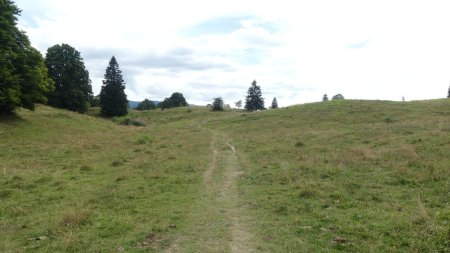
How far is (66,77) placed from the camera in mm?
69938

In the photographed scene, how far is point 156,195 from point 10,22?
33.1 meters

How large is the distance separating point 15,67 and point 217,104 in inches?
2333

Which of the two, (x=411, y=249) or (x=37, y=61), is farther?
(x=37, y=61)

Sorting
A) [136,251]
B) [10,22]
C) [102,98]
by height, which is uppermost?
[10,22]

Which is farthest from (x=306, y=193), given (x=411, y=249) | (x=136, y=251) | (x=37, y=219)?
(x=37, y=219)

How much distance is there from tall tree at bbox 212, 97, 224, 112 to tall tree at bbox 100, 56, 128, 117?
22.9 m

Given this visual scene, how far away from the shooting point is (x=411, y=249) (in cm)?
820

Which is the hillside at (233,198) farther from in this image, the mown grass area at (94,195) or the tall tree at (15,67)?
the tall tree at (15,67)

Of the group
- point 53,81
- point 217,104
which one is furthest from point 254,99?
point 53,81

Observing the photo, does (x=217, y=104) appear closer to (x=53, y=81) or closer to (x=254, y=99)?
(x=254, y=99)

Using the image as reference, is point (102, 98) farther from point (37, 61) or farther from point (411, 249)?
point (411, 249)

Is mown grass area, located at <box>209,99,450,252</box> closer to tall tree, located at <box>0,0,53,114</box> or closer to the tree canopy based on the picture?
tall tree, located at <box>0,0,53,114</box>

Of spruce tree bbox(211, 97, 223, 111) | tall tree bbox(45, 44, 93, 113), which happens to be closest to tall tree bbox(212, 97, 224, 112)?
spruce tree bbox(211, 97, 223, 111)

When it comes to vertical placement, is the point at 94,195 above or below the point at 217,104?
below
